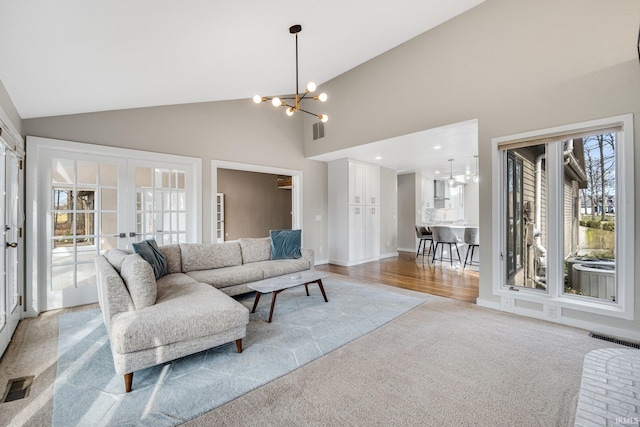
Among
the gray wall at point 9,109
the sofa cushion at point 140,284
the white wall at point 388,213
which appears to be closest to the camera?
the sofa cushion at point 140,284

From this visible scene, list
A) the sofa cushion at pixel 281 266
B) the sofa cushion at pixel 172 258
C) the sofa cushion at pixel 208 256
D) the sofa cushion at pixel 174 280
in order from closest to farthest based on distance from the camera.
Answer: the sofa cushion at pixel 174 280 < the sofa cushion at pixel 172 258 < the sofa cushion at pixel 208 256 < the sofa cushion at pixel 281 266

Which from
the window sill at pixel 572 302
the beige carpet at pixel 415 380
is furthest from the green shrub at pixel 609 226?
the beige carpet at pixel 415 380

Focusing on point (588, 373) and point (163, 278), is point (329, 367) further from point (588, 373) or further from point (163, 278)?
point (163, 278)

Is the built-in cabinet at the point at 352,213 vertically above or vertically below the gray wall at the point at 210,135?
below

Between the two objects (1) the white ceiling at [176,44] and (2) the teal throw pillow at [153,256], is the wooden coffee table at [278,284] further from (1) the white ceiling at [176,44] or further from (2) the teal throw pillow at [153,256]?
(1) the white ceiling at [176,44]

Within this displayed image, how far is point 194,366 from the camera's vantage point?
2.20 metres

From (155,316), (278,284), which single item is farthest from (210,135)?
(155,316)

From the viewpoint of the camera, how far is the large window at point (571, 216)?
2.76 m

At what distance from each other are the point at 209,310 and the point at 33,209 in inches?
112

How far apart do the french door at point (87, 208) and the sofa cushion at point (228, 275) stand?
1.27 m

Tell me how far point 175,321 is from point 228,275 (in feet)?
A: 5.19

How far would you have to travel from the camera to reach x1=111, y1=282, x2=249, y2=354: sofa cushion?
1907 mm

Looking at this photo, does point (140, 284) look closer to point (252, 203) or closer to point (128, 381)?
point (128, 381)

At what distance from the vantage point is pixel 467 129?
13.5 feet
